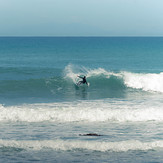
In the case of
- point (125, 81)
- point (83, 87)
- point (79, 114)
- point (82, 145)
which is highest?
point (125, 81)

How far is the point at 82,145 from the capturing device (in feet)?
34.8

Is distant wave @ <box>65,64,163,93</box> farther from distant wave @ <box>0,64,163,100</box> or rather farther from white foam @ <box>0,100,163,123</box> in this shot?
white foam @ <box>0,100,163,123</box>

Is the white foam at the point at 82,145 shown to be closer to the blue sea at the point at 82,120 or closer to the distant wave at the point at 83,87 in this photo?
the blue sea at the point at 82,120

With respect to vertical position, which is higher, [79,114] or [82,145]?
[79,114]

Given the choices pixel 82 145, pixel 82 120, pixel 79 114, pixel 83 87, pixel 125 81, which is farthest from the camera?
pixel 125 81

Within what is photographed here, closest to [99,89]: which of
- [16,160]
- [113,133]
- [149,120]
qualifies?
[149,120]

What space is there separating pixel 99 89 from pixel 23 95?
5966mm

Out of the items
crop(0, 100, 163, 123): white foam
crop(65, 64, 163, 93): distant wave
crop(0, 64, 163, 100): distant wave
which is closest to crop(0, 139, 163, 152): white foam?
crop(0, 100, 163, 123): white foam

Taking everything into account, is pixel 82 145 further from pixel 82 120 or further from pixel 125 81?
pixel 125 81

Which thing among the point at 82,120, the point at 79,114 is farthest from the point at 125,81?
the point at 82,120

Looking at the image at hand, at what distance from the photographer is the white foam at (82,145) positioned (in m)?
10.4

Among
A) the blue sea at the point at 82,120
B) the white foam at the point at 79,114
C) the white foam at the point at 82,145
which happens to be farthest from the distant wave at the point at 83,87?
the white foam at the point at 82,145

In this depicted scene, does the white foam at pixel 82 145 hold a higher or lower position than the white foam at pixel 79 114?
lower

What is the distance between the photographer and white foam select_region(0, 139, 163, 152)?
1042 centimetres
